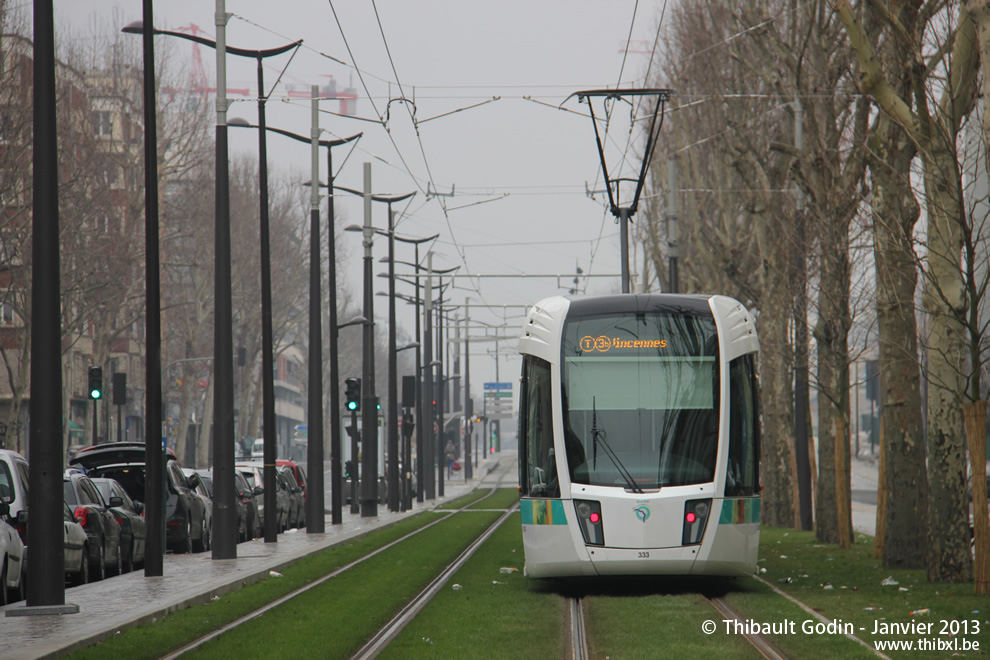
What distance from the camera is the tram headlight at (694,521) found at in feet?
47.1

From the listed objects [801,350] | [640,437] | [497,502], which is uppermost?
[801,350]

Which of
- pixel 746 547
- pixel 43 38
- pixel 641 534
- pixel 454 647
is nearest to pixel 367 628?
pixel 454 647

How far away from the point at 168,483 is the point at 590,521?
1084 centimetres

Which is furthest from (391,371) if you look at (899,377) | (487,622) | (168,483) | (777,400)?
(487,622)

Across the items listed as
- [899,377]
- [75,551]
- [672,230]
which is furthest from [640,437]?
[672,230]

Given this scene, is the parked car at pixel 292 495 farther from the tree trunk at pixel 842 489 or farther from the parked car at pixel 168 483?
the tree trunk at pixel 842 489

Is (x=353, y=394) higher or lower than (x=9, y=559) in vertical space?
higher

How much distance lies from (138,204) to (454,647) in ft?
124

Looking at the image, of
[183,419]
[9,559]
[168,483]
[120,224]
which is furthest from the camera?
[183,419]

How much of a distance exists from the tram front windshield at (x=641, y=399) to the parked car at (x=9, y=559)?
223 inches

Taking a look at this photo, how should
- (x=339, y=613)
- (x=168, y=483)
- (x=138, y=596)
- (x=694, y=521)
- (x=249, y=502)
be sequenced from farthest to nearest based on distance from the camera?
(x=249, y=502) < (x=168, y=483) < (x=138, y=596) < (x=694, y=521) < (x=339, y=613)

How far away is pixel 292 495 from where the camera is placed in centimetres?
3562

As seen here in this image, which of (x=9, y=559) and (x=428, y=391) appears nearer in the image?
(x=9, y=559)

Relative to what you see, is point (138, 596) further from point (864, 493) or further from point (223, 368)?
point (864, 493)
